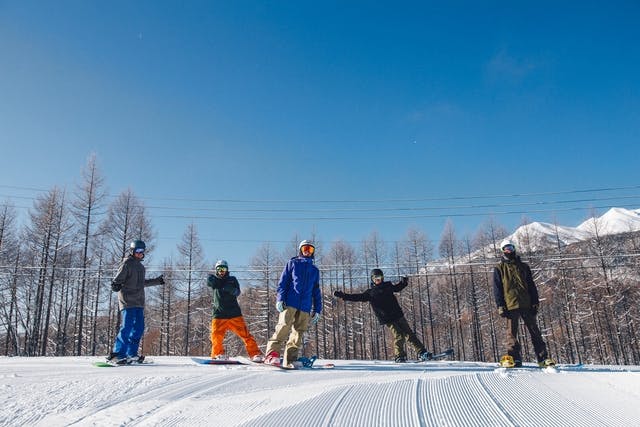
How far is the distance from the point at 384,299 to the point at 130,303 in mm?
4585

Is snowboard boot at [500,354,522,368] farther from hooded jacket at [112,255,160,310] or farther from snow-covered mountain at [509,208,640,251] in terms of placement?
snow-covered mountain at [509,208,640,251]

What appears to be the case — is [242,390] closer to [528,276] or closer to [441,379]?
[441,379]

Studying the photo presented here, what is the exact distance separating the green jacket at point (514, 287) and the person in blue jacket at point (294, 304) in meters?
2.89

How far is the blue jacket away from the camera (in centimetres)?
540

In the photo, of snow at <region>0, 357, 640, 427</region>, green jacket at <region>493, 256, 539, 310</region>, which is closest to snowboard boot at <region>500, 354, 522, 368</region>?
green jacket at <region>493, 256, 539, 310</region>

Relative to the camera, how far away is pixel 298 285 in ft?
17.7

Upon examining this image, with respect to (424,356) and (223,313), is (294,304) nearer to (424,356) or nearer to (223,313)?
(223,313)

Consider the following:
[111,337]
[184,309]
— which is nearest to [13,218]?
[111,337]

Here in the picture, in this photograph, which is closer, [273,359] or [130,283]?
[273,359]

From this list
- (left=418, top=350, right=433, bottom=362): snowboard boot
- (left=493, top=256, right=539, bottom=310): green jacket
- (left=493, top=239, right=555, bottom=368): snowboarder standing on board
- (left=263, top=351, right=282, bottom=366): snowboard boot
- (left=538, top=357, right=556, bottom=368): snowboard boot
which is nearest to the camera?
(left=263, top=351, right=282, bottom=366): snowboard boot

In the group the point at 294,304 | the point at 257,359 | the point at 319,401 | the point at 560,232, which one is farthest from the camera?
the point at 560,232

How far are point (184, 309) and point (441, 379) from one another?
26515 mm

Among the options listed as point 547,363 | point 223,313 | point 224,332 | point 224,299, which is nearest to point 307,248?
point 224,299

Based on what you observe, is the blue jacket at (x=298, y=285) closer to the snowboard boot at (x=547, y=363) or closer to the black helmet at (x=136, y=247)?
the black helmet at (x=136, y=247)
